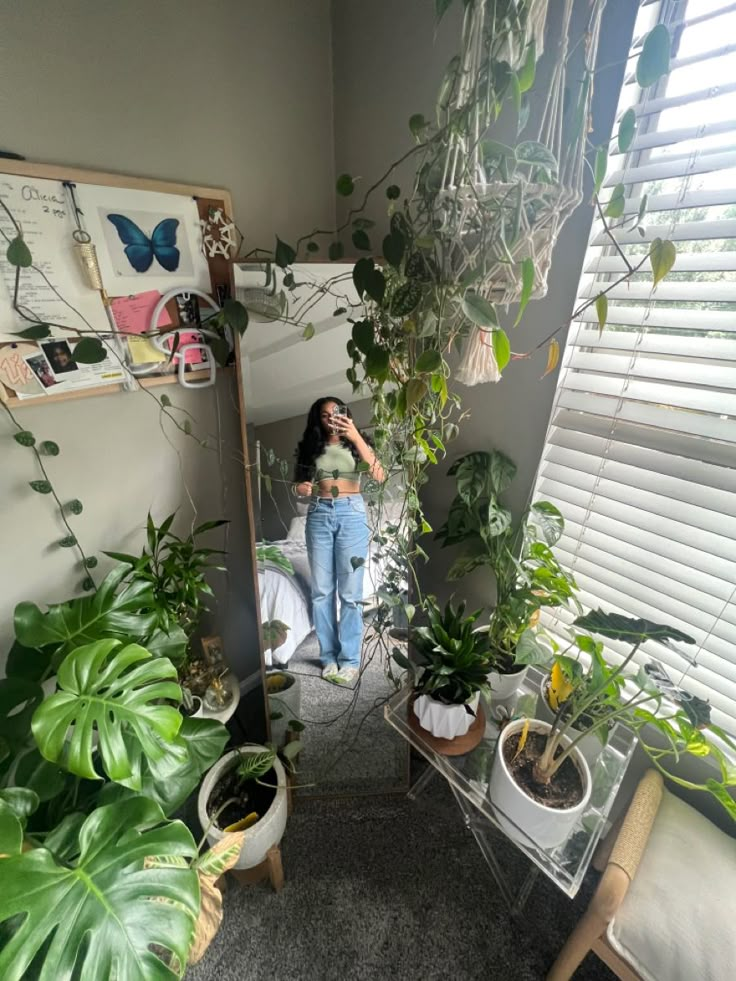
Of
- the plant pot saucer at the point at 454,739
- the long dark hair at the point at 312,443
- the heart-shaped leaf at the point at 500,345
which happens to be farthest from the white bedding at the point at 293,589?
the heart-shaped leaf at the point at 500,345

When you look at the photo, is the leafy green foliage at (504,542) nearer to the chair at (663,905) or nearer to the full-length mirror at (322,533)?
the full-length mirror at (322,533)

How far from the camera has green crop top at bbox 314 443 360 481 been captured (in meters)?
1.23

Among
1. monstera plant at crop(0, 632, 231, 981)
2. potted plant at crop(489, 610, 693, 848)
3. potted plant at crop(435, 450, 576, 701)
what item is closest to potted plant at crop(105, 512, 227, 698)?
monstera plant at crop(0, 632, 231, 981)

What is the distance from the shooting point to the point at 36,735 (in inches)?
26.1

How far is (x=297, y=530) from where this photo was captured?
1.30 metres

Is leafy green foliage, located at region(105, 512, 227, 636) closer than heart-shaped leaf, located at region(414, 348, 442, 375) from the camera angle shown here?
No

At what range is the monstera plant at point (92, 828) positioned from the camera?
0.62 m

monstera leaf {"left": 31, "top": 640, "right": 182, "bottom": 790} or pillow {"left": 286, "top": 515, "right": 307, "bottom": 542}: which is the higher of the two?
monstera leaf {"left": 31, "top": 640, "right": 182, "bottom": 790}

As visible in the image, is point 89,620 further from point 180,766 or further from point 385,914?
point 385,914

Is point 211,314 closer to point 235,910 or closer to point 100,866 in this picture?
point 100,866

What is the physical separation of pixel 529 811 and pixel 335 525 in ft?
2.61

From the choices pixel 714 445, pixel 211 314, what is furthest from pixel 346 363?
pixel 714 445

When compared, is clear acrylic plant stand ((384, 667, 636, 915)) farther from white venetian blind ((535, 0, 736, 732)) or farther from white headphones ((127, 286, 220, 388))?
white headphones ((127, 286, 220, 388))

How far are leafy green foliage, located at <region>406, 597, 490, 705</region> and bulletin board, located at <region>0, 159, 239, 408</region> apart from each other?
3.00ft
